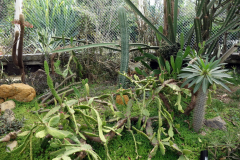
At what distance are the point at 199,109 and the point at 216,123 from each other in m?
0.31

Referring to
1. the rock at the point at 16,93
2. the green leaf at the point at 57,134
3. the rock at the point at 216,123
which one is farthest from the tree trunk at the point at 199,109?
the rock at the point at 16,93

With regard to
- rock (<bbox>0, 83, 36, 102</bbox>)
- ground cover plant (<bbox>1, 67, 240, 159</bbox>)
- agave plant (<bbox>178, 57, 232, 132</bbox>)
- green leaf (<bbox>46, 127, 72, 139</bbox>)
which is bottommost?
ground cover plant (<bbox>1, 67, 240, 159</bbox>)

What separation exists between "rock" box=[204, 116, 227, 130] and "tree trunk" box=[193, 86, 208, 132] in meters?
0.16

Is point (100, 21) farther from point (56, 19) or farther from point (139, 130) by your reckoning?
point (139, 130)

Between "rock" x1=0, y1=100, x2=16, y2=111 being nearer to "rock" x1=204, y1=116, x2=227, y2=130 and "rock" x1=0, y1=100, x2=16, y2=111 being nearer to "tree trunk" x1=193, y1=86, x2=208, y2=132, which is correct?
"tree trunk" x1=193, y1=86, x2=208, y2=132

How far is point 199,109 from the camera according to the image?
1338mm

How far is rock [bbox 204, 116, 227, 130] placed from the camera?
1471 mm

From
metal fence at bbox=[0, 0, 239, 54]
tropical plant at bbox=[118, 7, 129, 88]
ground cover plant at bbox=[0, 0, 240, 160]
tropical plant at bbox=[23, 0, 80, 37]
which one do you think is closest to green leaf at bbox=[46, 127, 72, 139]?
ground cover plant at bbox=[0, 0, 240, 160]

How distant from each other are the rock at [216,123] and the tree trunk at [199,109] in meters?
0.16

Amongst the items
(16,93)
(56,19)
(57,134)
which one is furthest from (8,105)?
(56,19)

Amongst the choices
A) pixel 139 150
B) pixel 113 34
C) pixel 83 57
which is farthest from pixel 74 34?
pixel 139 150

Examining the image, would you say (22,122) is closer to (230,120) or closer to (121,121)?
(121,121)

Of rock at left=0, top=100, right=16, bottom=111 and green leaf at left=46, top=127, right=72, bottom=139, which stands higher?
green leaf at left=46, top=127, right=72, bottom=139

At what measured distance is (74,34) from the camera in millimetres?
4016
